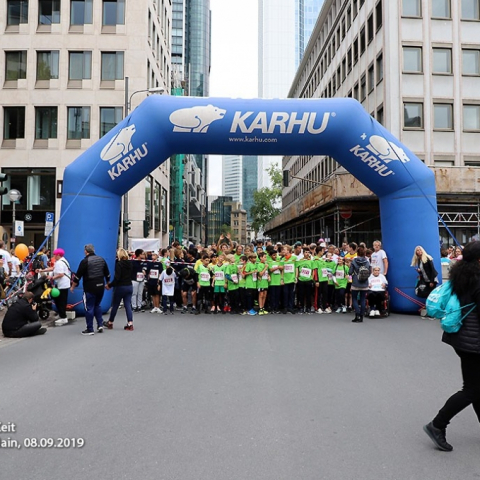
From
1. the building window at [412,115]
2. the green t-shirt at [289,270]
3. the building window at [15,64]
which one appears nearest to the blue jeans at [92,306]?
the green t-shirt at [289,270]

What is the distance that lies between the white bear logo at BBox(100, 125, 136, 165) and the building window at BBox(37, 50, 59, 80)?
27162 mm

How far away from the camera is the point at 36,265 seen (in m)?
16.2

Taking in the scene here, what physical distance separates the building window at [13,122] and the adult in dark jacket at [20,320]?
95.8ft

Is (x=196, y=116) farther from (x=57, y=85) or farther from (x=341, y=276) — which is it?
(x=57, y=85)

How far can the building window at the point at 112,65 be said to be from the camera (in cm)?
Answer: 3588

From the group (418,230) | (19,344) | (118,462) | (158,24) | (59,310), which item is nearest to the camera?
(118,462)

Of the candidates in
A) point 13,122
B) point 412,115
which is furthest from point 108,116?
point 412,115

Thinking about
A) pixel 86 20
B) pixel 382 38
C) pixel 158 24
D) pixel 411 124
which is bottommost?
pixel 411 124

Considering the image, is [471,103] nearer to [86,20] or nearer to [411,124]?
[411,124]

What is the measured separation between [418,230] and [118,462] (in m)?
10.5

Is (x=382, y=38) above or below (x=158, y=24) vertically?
below

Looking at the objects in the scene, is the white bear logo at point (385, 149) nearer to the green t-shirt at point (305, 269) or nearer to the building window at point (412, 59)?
the green t-shirt at point (305, 269)

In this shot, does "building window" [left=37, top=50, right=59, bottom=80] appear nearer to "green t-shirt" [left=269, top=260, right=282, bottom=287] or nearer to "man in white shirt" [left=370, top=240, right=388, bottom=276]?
"green t-shirt" [left=269, top=260, right=282, bottom=287]

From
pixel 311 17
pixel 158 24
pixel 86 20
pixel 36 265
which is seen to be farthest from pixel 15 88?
pixel 311 17
